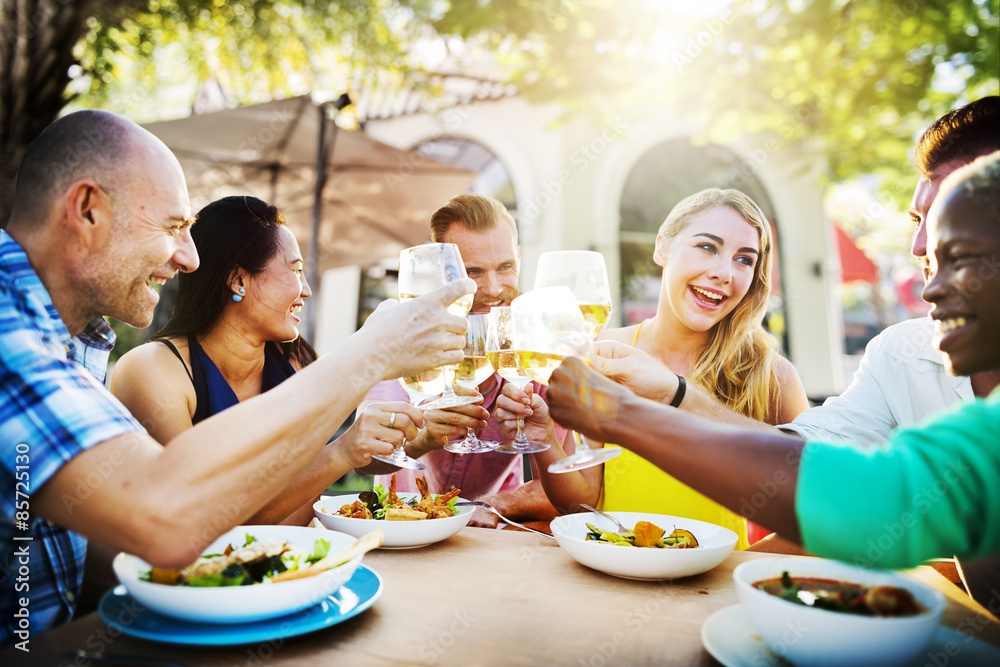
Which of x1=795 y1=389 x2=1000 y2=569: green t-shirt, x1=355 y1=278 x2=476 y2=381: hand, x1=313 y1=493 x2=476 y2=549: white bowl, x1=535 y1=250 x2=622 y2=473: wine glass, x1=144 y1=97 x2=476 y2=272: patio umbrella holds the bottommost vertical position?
x1=313 y1=493 x2=476 y2=549: white bowl

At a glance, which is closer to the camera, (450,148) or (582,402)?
(582,402)

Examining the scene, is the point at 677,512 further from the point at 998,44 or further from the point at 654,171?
the point at 654,171

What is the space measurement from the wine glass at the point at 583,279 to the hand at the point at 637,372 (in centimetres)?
18

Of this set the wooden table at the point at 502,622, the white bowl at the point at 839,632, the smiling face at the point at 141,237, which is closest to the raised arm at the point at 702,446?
the white bowl at the point at 839,632

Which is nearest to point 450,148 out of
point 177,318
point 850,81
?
point 850,81

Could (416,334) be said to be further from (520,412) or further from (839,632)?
(839,632)

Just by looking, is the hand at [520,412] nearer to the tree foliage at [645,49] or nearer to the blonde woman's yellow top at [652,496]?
the blonde woman's yellow top at [652,496]

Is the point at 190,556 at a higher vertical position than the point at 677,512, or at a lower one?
higher

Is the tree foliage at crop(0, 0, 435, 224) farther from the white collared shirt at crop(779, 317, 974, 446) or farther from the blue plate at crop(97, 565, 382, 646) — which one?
the white collared shirt at crop(779, 317, 974, 446)

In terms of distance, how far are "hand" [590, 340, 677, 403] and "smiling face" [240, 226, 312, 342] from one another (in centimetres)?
144

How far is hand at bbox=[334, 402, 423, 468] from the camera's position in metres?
1.82

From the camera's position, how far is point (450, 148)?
34.9 feet

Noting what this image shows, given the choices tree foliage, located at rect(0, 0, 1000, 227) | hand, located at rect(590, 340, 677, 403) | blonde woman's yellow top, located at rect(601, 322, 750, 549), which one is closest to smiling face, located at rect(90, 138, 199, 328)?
hand, located at rect(590, 340, 677, 403)

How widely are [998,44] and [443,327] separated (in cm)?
520
